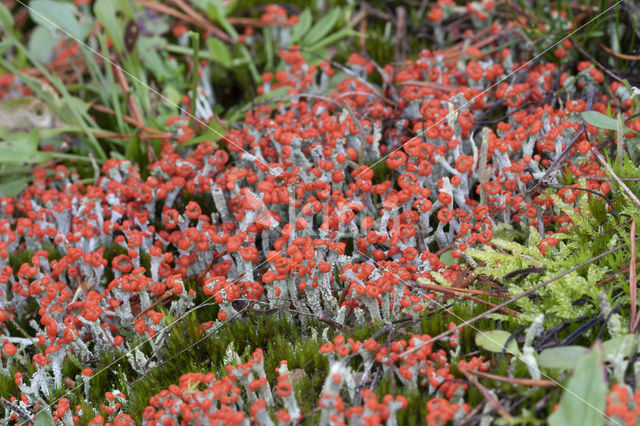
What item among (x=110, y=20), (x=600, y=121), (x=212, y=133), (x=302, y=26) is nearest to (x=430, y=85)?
(x=600, y=121)

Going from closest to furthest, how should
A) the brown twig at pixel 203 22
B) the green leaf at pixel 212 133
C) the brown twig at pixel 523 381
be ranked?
1. the brown twig at pixel 523 381
2. the green leaf at pixel 212 133
3. the brown twig at pixel 203 22

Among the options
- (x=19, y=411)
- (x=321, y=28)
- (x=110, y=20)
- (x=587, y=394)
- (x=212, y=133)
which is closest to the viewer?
(x=587, y=394)

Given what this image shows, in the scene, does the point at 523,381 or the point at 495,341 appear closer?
the point at 523,381

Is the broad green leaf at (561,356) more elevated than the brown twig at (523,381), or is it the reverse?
the broad green leaf at (561,356)

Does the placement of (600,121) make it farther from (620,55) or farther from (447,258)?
(620,55)

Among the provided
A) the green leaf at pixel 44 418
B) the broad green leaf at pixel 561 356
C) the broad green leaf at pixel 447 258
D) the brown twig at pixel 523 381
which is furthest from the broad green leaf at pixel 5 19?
the broad green leaf at pixel 561 356

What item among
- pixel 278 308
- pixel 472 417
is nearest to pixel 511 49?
pixel 278 308

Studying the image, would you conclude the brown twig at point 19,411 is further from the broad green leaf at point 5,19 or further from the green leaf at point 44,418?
the broad green leaf at point 5,19
